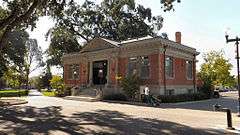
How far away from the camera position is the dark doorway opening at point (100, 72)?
36.0 m

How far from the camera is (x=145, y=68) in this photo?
30.2m

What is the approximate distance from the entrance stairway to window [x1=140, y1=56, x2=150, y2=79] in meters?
4.87

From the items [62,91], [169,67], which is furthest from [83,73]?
[169,67]

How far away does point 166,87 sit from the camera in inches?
1151

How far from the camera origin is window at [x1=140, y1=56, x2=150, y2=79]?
98.3 ft

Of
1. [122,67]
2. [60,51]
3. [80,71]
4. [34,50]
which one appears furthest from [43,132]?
[34,50]

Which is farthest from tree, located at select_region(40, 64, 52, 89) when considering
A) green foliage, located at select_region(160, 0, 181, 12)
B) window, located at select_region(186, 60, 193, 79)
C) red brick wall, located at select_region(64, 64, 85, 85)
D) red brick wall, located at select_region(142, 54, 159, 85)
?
green foliage, located at select_region(160, 0, 181, 12)

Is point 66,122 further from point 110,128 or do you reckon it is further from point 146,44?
point 146,44

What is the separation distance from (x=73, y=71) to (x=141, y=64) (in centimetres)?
1350

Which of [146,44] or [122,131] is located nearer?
[122,131]

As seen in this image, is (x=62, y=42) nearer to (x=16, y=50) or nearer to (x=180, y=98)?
(x=16, y=50)

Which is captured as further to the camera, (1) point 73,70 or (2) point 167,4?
(1) point 73,70

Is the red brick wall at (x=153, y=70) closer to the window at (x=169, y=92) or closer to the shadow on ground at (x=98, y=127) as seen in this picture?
the window at (x=169, y=92)

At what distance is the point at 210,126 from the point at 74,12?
4554cm
